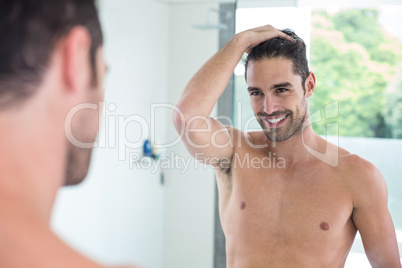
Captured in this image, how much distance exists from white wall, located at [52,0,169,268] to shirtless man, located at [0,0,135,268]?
1.83 metres

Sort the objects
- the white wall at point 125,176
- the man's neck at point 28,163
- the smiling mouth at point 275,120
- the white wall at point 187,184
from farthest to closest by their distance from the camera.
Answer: the white wall at point 187,184 → the white wall at point 125,176 → the smiling mouth at point 275,120 → the man's neck at point 28,163

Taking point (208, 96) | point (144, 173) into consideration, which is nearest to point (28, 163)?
point (208, 96)

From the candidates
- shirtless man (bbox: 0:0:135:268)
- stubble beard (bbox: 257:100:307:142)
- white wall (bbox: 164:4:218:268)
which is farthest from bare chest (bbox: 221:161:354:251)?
white wall (bbox: 164:4:218:268)

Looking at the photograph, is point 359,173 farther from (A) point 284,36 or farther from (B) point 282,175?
(A) point 284,36

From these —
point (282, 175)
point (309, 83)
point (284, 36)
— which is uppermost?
point (284, 36)

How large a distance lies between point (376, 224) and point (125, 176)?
1589mm

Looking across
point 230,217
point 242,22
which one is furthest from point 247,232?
point 242,22

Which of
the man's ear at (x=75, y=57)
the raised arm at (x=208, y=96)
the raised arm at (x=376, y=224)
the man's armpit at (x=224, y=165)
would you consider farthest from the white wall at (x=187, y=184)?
the man's ear at (x=75, y=57)

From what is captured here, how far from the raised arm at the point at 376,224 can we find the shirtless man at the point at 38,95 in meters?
1.14

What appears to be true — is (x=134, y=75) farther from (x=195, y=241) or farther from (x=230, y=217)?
(x=230, y=217)

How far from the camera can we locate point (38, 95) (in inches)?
14.8

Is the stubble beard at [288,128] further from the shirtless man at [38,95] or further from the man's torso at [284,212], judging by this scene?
the shirtless man at [38,95]

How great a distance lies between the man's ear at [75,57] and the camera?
0.38 metres

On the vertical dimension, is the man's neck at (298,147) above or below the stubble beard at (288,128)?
below
